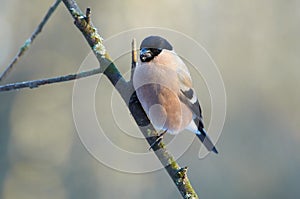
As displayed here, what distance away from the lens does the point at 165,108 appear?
4.00ft

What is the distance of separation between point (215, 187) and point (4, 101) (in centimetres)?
199

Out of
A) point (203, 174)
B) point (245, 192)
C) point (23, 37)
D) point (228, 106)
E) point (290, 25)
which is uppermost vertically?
point (23, 37)

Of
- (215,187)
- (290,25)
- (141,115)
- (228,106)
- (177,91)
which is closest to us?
(141,115)

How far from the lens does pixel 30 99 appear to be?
400 centimetres

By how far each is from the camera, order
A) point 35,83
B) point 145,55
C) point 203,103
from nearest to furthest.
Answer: point 35,83 < point 145,55 < point 203,103

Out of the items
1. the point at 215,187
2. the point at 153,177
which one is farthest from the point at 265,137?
the point at 153,177

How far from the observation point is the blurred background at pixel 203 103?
390cm

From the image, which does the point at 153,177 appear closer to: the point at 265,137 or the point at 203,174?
the point at 203,174

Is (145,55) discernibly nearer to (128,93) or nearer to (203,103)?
(128,93)

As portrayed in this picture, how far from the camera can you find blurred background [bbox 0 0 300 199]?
3.90 metres

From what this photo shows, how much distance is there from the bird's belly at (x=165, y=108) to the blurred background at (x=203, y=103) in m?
2.24

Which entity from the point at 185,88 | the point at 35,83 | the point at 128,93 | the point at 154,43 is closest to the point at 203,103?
the point at 185,88

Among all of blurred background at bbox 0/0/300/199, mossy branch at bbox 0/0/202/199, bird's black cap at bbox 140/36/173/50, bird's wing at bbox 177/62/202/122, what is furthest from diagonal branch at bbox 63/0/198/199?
blurred background at bbox 0/0/300/199

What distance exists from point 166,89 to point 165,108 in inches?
2.5
